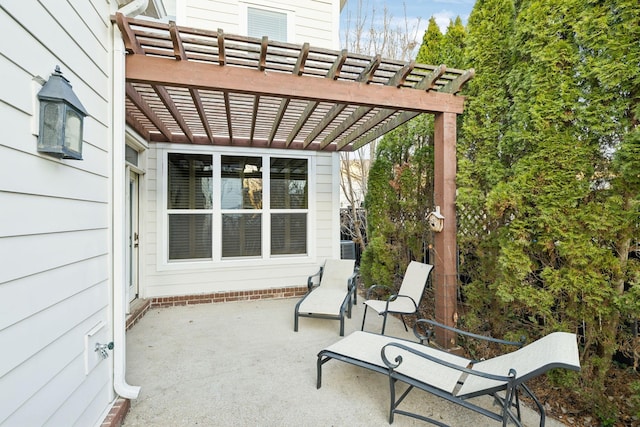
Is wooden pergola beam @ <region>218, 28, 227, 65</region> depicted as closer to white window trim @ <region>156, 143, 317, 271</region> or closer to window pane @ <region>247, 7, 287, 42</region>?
white window trim @ <region>156, 143, 317, 271</region>

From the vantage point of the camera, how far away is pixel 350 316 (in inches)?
186

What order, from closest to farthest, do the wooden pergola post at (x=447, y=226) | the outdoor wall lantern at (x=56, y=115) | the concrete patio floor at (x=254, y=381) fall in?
1. the outdoor wall lantern at (x=56, y=115)
2. the concrete patio floor at (x=254, y=381)
3. the wooden pergola post at (x=447, y=226)

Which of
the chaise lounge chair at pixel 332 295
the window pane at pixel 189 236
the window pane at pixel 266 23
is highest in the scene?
the window pane at pixel 266 23

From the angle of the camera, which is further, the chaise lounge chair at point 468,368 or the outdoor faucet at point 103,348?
the outdoor faucet at point 103,348

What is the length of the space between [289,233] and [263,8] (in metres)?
4.11

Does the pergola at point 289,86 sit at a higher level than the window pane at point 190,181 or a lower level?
higher

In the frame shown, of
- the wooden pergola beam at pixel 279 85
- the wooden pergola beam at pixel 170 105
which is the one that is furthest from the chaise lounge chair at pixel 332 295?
the wooden pergola beam at pixel 170 105

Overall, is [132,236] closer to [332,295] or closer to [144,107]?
[144,107]

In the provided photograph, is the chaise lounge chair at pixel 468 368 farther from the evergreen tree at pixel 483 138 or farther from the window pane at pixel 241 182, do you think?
the window pane at pixel 241 182

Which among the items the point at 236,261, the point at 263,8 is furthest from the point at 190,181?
the point at 263,8

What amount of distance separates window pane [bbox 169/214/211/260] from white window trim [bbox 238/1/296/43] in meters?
3.40

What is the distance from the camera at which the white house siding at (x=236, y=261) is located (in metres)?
5.24

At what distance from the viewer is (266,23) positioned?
5.62m

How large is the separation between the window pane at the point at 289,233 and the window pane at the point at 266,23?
327cm
